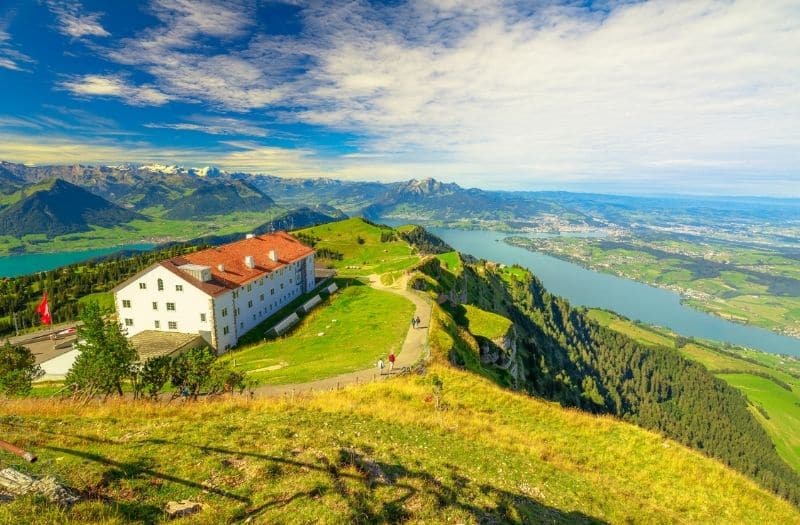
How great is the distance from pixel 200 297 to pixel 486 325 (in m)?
48.9

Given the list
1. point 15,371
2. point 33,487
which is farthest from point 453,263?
point 33,487

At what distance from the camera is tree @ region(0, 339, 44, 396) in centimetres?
2672

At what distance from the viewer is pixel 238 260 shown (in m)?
71.4

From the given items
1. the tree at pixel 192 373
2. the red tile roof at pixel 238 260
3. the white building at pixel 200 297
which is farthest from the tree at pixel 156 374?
the red tile roof at pixel 238 260

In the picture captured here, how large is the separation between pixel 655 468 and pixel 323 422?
64.3ft

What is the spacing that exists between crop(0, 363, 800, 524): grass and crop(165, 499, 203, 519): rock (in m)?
0.21

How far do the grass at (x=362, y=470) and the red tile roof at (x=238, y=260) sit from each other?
41339 millimetres

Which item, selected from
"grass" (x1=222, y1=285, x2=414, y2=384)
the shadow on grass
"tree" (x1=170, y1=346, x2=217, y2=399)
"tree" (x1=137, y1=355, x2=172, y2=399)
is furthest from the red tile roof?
the shadow on grass

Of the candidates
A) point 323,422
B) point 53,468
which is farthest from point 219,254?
point 53,468

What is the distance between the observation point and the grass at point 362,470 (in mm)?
11617

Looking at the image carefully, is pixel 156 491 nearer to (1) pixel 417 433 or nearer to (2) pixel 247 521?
(2) pixel 247 521

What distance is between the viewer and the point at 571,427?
2748cm

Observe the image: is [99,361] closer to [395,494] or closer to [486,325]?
[395,494]

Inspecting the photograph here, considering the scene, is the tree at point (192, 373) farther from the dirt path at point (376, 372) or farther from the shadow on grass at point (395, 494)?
the shadow on grass at point (395, 494)
